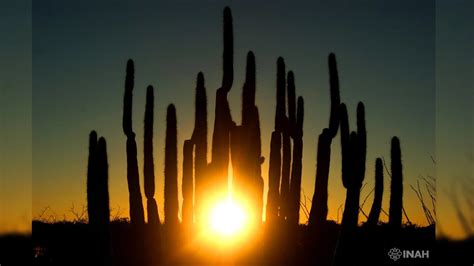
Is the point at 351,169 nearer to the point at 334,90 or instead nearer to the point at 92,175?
the point at 334,90

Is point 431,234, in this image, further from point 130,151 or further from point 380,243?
point 130,151

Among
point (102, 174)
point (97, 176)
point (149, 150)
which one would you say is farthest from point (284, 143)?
point (97, 176)

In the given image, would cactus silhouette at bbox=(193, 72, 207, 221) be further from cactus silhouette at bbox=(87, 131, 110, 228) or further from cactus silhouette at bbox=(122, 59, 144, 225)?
cactus silhouette at bbox=(87, 131, 110, 228)

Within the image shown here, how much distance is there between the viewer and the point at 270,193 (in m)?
19.9

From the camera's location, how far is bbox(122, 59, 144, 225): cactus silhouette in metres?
19.9

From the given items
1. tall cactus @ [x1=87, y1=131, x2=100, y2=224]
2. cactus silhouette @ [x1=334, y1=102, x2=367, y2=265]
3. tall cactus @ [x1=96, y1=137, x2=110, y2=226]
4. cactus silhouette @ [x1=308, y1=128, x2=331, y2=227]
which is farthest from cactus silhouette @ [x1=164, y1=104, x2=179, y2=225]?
cactus silhouette @ [x1=334, y1=102, x2=367, y2=265]

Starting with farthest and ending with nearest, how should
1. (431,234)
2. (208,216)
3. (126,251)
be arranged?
(431,234), (126,251), (208,216)

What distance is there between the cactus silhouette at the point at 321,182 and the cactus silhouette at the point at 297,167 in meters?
0.45

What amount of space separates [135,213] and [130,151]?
1.43m

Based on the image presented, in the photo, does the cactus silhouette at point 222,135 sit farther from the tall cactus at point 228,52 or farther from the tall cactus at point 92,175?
the tall cactus at point 92,175

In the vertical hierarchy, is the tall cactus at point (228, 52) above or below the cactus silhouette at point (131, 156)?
above

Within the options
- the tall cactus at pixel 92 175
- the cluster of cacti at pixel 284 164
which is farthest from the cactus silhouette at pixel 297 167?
the tall cactus at pixel 92 175

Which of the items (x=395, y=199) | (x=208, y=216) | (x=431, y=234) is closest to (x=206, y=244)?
(x=208, y=216)

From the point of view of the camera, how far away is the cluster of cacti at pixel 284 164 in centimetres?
1956
